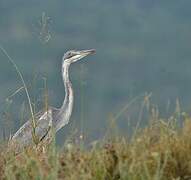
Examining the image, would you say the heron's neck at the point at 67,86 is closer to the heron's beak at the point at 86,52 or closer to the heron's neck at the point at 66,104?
the heron's neck at the point at 66,104

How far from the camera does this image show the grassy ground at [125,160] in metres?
3.67

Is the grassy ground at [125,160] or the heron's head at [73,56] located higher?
the grassy ground at [125,160]

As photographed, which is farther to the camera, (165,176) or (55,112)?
(55,112)

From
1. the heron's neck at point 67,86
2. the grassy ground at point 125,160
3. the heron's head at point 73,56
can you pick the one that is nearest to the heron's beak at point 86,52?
the heron's head at point 73,56

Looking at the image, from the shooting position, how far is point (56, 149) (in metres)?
4.12

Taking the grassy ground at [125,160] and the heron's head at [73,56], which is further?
the heron's head at [73,56]

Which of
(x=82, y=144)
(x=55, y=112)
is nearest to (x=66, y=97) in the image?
(x=55, y=112)

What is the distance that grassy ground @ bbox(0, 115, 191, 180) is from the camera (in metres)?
3.67

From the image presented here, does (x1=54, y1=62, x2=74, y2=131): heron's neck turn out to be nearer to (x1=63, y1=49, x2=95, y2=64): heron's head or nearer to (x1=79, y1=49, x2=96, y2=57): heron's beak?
(x1=63, y1=49, x2=95, y2=64): heron's head

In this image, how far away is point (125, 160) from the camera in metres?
3.74

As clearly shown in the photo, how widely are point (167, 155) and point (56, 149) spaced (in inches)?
25.8

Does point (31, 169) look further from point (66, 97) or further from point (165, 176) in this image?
point (66, 97)

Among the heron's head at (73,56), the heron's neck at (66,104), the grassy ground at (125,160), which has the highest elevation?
the grassy ground at (125,160)

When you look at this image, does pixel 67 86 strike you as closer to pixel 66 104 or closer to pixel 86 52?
pixel 66 104
